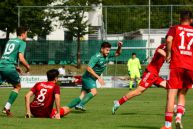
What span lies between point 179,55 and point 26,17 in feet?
96.0

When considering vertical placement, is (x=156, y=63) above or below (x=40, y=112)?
above

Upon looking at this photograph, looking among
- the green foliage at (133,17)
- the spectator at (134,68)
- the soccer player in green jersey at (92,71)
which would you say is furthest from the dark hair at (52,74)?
the green foliage at (133,17)

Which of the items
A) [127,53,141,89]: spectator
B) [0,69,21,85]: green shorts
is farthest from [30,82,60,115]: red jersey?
[127,53,141,89]: spectator

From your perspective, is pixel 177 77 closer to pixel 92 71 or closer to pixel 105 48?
pixel 92 71

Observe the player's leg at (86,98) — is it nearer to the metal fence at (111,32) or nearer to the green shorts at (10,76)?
the green shorts at (10,76)

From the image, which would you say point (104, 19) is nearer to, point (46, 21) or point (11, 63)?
point (46, 21)

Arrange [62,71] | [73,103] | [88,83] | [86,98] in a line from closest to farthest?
1. [73,103]
2. [86,98]
3. [88,83]
4. [62,71]

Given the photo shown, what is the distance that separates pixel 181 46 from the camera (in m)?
11.7

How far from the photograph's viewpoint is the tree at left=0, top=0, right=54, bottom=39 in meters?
40.4

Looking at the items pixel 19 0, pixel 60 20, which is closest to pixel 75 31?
pixel 60 20

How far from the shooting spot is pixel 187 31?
11.7 metres

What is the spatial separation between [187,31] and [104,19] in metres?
29.7

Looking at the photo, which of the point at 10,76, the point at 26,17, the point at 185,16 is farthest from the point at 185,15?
the point at 26,17

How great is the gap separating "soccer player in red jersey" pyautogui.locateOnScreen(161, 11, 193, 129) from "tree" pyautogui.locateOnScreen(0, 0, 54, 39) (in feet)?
94.2
